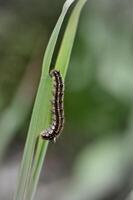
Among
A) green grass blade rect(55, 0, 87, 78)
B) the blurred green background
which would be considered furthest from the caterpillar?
the blurred green background

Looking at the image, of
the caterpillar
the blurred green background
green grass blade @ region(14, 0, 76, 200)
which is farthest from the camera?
the blurred green background

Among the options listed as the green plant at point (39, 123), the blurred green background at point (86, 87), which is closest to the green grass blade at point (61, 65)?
the green plant at point (39, 123)

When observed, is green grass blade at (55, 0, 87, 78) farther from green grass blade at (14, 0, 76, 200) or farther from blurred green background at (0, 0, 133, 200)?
blurred green background at (0, 0, 133, 200)

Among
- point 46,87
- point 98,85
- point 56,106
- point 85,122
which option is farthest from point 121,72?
point 46,87

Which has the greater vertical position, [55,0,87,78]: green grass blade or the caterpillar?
[55,0,87,78]: green grass blade

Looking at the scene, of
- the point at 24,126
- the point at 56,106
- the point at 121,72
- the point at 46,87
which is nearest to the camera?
the point at 46,87

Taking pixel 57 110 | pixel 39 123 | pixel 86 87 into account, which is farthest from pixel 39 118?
pixel 86 87

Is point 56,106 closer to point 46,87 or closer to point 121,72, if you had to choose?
point 46,87
